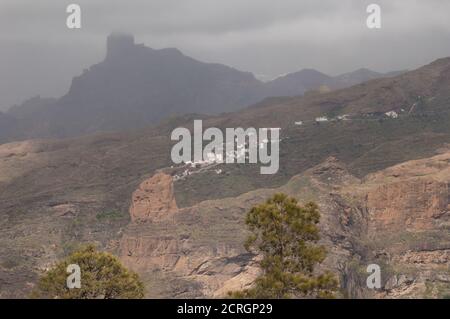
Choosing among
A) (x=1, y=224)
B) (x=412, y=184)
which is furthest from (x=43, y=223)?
(x=412, y=184)

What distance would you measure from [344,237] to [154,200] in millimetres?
52581

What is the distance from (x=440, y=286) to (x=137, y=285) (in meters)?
76.7

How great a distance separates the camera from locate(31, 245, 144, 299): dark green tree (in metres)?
38.7

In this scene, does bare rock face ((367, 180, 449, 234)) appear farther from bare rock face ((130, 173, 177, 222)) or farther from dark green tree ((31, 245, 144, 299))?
dark green tree ((31, 245, 144, 299))

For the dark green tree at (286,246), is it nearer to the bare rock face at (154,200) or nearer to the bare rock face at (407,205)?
the bare rock face at (407,205)

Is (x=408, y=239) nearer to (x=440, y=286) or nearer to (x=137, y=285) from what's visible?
(x=440, y=286)

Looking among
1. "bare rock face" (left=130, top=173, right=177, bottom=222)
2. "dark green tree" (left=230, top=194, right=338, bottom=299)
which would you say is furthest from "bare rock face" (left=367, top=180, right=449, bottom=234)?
"dark green tree" (left=230, top=194, right=338, bottom=299)

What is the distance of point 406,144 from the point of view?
172 meters

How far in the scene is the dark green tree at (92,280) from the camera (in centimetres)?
3870

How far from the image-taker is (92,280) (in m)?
39.0

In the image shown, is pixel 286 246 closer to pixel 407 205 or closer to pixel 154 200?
pixel 407 205

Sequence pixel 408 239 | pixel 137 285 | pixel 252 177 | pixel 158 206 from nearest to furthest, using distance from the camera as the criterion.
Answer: pixel 137 285 → pixel 408 239 → pixel 158 206 → pixel 252 177

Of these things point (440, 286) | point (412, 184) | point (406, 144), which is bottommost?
point (440, 286)

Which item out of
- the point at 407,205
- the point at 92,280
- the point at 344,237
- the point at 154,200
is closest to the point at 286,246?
the point at 92,280
